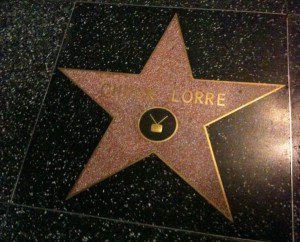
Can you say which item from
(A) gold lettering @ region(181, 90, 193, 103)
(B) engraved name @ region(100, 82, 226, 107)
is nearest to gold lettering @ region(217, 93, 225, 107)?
(B) engraved name @ region(100, 82, 226, 107)

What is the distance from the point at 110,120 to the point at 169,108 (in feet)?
0.82

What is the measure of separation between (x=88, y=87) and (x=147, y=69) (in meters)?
0.27

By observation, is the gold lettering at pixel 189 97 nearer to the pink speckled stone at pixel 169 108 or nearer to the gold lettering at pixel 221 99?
the pink speckled stone at pixel 169 108

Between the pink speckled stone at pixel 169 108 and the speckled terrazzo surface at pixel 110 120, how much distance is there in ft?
0.10

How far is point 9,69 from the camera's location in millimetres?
1434

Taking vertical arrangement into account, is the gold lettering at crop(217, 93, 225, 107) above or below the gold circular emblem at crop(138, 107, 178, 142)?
above

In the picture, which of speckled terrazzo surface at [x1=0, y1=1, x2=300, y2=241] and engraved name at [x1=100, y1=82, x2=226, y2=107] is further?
engraved name at [x1=100, y1=82, x2=226, y2=107]

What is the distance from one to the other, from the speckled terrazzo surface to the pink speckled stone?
32mm

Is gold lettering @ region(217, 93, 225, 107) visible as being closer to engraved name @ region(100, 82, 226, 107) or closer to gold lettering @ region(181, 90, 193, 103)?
engraved name @ region(100, 82, 226, 107)

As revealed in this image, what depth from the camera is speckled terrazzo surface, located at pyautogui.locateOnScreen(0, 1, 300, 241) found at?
1.10 m

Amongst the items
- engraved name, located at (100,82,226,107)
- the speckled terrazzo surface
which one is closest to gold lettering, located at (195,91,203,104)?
engraved name, located at (100,82,226,107)

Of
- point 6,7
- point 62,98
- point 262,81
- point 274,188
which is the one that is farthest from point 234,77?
point 6,7

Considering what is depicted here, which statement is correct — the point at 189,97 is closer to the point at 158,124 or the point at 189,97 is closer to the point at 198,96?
the point at 198,96

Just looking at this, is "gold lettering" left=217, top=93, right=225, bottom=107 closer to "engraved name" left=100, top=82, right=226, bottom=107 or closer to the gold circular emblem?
"engraved name" left=100, top=82, right=226, bottom=107
